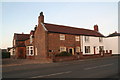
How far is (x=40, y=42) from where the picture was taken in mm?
30922

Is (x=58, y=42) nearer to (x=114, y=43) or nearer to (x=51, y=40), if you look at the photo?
(x=51, y=40)

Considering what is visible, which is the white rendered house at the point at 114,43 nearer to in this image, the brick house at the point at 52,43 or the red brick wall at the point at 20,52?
the brick house at the point at 52,43

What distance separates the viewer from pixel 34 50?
3288 cm

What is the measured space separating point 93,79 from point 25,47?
30462mm

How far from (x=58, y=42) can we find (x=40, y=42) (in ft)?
13.5

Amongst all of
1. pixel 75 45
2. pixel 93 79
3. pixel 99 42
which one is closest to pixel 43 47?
pixel 75 45

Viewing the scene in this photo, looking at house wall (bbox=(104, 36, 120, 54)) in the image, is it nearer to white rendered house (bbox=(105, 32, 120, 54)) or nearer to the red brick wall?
white rendered house (bbox=(105, 32, 120, 54))

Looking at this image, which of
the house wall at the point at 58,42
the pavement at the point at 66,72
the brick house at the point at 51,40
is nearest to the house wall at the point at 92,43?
the brick house at the point at 51,40

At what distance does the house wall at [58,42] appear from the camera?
29.6m

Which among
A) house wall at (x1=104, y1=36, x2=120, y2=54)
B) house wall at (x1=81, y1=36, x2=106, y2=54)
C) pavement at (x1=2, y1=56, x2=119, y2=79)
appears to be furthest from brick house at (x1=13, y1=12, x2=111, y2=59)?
pavement at (x1=2, y1=56, x2=119, y2=79)

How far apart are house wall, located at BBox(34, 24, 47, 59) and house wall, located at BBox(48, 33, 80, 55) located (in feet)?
3.65

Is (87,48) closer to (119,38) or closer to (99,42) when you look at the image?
(99,42)

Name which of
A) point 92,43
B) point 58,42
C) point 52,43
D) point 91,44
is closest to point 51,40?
point 52,43

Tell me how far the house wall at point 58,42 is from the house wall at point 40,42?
1.11 m
